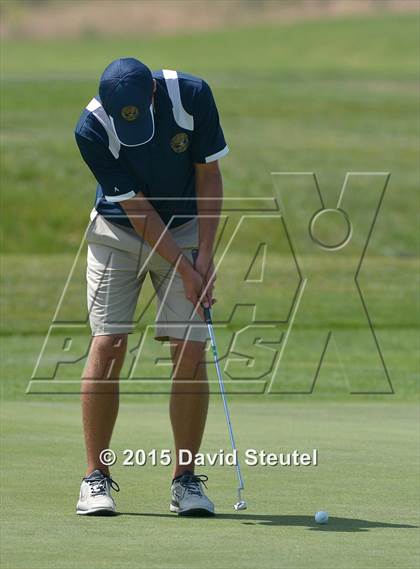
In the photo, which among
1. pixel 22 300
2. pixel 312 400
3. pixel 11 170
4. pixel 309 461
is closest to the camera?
pixel 309 461

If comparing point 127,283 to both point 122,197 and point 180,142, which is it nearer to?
point 122,197

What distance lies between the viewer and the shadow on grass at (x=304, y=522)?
5664 mm

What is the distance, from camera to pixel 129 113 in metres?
5.88

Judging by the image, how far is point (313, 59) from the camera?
67562mm

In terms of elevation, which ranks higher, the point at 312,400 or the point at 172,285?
the point at 312,400

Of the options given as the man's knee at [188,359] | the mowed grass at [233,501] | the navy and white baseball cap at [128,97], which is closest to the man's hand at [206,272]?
the man's knee at [188,359]

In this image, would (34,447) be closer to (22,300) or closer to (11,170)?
(22,300)

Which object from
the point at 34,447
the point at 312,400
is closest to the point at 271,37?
the point at 312,400

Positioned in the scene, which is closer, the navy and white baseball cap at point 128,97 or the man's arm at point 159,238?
the navy and white baseball cap at point 128,97

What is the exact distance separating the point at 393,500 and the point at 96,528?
4.96 feet

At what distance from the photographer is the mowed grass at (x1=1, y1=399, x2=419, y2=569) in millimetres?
4969

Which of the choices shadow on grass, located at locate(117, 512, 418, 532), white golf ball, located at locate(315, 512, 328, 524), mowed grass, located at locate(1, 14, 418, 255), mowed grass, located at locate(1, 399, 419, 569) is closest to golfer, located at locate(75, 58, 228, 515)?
shadow on grass, located at locate(117, 512, 418, 532)

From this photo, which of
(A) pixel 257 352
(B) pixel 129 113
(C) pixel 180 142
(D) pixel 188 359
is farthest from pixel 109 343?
(A) pixel 257 352

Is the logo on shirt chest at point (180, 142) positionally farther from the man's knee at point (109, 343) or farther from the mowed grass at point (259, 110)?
the mowed grass at point (259, 110)
